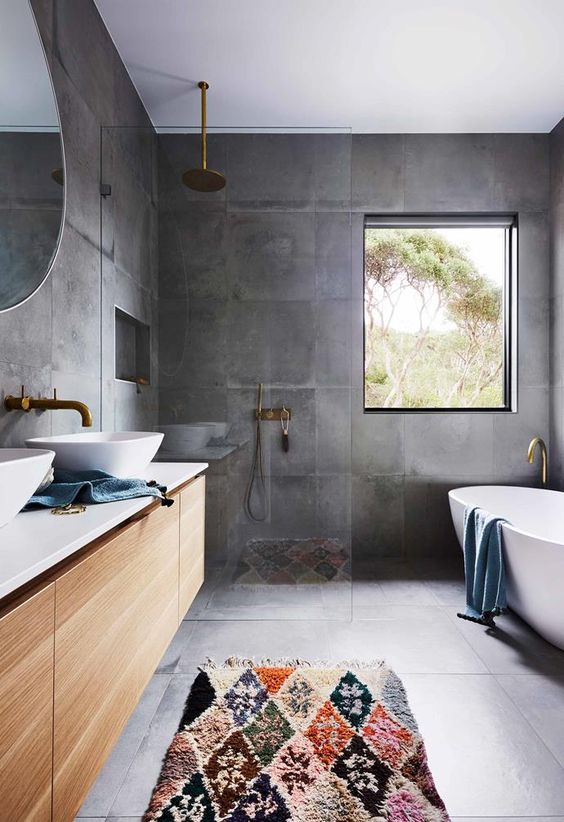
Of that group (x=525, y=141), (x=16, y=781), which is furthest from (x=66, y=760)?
(x=525, y=141)

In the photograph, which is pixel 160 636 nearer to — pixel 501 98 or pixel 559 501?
pixel 559 501

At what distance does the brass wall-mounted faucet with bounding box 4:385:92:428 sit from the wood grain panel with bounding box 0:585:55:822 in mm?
854

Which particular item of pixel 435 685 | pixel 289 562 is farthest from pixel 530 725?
pixel 289 562

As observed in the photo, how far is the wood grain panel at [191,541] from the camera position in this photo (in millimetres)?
1777

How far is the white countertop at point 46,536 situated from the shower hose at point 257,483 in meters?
1.10

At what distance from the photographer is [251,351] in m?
2.37

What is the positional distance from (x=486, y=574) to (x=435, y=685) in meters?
0.66

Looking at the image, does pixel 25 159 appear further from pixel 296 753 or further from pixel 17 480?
pixel 296 753

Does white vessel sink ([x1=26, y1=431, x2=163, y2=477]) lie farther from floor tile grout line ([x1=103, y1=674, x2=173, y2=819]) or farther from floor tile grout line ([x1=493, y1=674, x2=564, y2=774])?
floor tile grout line ([x1=493, y1=674, x2=564, y2=774])

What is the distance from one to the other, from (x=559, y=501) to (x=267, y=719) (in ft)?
7.25

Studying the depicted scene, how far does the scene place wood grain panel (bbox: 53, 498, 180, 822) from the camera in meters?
0.86

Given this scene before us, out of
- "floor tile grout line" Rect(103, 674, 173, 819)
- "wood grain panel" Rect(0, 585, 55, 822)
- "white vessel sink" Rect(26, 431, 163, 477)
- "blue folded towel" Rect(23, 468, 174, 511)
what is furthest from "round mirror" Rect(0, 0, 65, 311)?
"floor tile grout line" Rect(103, 674, 173, 819)

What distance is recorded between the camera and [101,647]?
101cm

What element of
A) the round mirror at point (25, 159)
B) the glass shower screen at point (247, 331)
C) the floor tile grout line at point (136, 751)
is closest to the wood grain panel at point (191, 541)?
the glass shower screen at point (247, 331)
